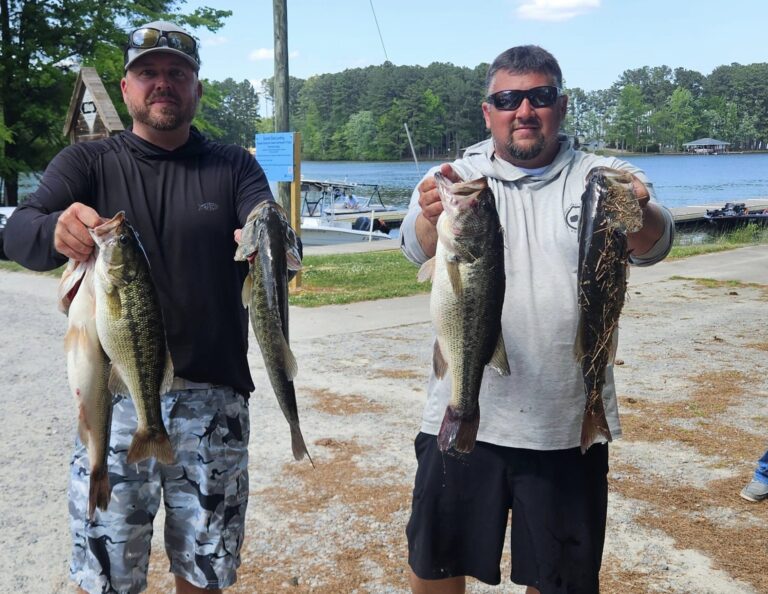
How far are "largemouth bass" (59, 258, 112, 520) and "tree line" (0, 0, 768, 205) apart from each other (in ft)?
6.74

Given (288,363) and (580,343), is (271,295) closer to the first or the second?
(288,363)

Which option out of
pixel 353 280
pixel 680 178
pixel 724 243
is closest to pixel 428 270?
pixel 353 280


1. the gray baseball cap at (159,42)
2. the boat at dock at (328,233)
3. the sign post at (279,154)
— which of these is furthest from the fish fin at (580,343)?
the boat at dock at (328,233)

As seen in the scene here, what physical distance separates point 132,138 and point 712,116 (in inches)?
5412

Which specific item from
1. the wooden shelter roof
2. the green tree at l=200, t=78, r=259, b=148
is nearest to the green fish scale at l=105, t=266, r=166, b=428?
the wooden shelter roof

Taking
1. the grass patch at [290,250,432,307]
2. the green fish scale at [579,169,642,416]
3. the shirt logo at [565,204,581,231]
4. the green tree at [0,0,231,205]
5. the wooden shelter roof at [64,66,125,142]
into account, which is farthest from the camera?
the green tree at [0,0,231,205]

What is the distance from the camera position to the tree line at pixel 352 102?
23.6 metres

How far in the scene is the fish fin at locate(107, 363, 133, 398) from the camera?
2.75 meters

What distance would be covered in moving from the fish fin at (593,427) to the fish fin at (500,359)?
13.3 inches

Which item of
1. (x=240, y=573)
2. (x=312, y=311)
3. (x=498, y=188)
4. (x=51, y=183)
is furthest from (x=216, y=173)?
(x=312, y=311)

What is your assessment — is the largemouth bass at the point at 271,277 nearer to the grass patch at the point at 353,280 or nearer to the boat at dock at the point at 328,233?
the grass patch at the point at 353,280

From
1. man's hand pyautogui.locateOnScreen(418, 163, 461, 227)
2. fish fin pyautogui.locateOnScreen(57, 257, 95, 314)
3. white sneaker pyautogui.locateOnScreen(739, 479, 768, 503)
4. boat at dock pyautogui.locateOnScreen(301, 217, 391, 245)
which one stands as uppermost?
man's hand pyautogui.locateOnScreen(418, 163, 461, 227)

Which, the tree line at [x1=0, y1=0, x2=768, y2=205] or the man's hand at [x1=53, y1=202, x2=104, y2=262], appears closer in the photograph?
the man's hand at [x1=53, y1=202, x2=104, y2=262]

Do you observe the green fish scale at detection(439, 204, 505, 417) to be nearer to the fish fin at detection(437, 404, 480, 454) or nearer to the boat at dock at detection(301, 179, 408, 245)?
the fish fin at detection(437, 404, 480, 454)
